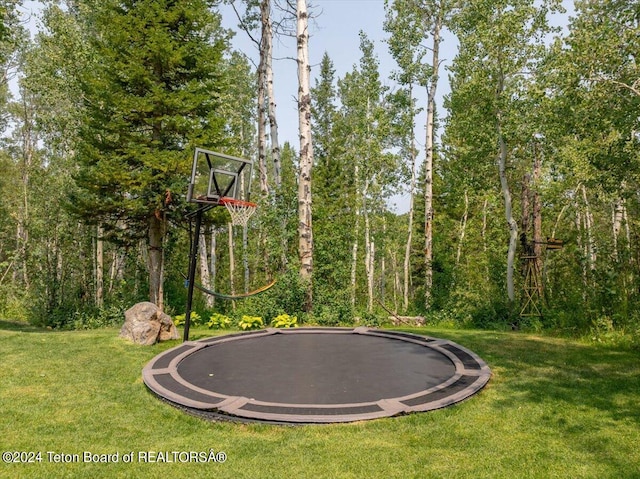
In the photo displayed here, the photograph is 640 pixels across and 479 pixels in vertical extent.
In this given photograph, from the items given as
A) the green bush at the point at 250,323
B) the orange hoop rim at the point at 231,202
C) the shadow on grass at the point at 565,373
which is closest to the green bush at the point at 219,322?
the green bush at the point at 250,323

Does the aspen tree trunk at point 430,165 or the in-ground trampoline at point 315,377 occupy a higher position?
the aspen tree trunk at point 430,165

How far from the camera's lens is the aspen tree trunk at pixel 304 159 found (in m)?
8.91

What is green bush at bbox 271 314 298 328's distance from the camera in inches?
324

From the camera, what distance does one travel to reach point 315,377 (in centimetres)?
455

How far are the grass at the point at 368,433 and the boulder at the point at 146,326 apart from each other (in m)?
1.59

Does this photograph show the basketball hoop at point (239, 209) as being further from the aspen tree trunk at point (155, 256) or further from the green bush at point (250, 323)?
the aspen tree trunk at point (155, 256)

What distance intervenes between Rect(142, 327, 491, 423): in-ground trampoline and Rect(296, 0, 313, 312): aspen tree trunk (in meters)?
2.40

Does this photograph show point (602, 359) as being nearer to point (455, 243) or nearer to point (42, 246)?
point (42, 246)

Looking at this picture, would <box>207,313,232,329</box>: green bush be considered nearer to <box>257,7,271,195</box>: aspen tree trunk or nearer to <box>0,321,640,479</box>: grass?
<box>0,321,640,479</box>: grass

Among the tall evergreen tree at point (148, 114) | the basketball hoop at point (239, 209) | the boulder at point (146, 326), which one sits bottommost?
the boulder at point (146, 326)

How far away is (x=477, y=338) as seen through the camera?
21.9 feet

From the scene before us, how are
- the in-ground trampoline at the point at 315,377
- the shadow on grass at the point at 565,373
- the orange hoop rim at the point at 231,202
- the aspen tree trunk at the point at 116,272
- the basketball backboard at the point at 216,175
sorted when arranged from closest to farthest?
the in-ground trampoline at the point at 315,377, the shadow on grass at the point at 565,373, the basketball backboard at the point at 216,175, the orange hoop rim at the point at 231,202, the aspen tree trunk at the point at 116,272

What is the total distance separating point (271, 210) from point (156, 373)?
213 inches

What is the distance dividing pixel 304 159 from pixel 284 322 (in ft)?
12.3
